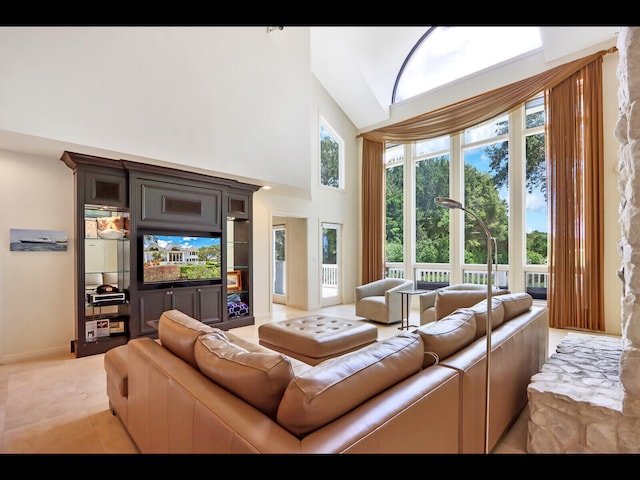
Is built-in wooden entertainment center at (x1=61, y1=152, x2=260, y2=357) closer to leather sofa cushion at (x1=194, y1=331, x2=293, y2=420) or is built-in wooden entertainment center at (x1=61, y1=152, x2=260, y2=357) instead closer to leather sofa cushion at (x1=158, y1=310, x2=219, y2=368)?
leather sofa cushion at (x1=158, y1=310, x2=219, y2=368)

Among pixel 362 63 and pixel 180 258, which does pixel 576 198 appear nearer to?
pixel 362 63

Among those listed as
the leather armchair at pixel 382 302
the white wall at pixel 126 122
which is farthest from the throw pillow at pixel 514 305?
the white wall at pixel 126 122

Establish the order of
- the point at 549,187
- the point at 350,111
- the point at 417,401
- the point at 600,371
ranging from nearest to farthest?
the point at 417,401 → the point at 600,371 → the point at 549,187 → the point at 350,111

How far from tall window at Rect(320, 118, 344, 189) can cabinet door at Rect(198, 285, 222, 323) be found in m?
3.23

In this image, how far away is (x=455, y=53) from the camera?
19.9 ft

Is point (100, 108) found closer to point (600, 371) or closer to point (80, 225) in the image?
point (80, 225)

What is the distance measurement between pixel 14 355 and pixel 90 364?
0.90m

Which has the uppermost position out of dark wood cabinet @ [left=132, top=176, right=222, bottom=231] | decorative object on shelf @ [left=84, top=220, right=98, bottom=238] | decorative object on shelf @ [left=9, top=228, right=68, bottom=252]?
dark wood cabinet @ [left=132, top=176, right=222, bottom=231]

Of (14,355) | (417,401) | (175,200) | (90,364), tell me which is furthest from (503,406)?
(14,355)

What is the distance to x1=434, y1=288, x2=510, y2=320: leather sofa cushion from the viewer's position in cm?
381

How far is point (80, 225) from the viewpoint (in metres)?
3.73

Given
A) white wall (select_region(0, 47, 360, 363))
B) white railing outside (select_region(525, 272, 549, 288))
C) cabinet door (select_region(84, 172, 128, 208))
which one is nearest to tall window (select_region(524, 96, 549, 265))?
white railing outside (select_region(525, 272, 549, 288))

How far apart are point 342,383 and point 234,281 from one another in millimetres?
4493

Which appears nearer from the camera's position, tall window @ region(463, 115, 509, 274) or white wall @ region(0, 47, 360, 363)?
white wall @ region(0, 47, 360, 363)
